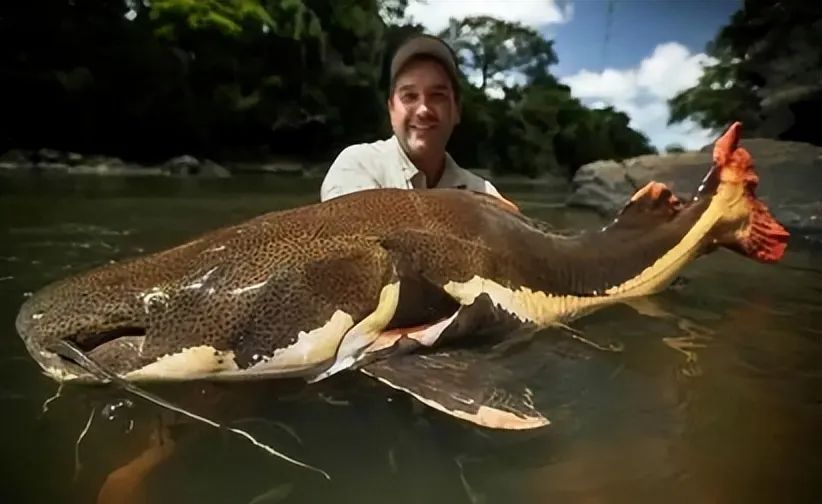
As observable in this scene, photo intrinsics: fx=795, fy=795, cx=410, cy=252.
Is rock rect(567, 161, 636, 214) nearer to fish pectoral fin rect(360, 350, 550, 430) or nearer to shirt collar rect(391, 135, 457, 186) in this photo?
shirt collar rect(391, 135, 457, 186)

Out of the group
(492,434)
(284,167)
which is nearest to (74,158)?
(284,167)

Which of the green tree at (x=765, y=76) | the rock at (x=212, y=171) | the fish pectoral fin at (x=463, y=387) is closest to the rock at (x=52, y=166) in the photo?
the rock at (x=212, y=171)

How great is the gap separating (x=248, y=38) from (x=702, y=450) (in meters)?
1.40

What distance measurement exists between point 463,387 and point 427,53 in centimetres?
85

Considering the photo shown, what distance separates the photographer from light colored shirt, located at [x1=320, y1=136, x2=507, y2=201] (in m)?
1.69

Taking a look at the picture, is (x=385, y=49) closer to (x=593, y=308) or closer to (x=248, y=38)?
(x=248, y=38)

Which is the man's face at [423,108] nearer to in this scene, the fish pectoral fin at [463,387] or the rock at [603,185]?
the rock at [603,185]

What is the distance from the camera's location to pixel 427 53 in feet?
5.63

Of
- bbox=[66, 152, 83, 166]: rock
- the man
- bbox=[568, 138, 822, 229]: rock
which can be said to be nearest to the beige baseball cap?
the man

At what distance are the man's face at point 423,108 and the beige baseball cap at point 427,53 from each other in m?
0.01

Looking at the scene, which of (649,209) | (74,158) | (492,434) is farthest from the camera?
(74,158)

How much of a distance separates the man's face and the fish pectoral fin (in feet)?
2.10

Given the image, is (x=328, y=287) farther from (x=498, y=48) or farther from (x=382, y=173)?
(x=498, y=48)

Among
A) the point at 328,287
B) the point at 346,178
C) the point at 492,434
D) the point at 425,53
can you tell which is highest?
the point at 425,53
